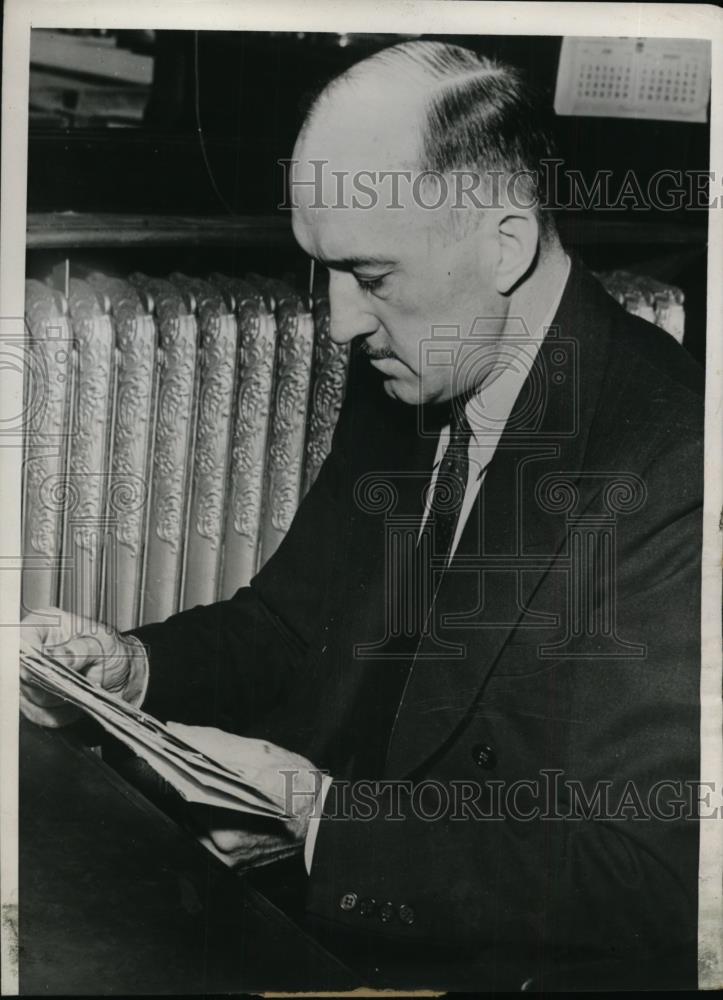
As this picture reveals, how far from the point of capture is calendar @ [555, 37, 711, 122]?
5.36 feet

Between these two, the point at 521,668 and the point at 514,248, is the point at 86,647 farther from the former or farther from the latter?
the point at 514,248

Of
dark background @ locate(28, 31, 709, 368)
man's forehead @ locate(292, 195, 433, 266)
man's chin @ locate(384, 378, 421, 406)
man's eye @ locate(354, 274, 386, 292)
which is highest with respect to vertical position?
dark background @ locate(28, 31, 709, 368)

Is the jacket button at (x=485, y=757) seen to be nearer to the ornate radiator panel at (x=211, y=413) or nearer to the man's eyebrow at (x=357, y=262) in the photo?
the ornate radiator panel at (x=211, y=413)

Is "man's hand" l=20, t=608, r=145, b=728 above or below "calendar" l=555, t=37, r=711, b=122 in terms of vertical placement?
below

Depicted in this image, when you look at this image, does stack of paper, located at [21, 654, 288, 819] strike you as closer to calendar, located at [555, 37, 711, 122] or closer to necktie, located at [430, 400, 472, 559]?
necktie, located at [430, 400, 472, 559]

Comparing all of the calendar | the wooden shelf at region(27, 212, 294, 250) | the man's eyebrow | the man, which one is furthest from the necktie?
the calendar

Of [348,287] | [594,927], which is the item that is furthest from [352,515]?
[594,927]

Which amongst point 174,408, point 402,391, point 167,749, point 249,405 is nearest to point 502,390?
point 402,391

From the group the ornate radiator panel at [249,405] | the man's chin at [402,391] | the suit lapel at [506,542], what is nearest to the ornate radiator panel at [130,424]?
the ornate radiator panel at [249,405]

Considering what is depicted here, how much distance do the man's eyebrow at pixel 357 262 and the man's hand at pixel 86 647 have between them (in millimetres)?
637

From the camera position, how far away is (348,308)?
5.32ft

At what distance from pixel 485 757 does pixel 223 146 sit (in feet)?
3.25

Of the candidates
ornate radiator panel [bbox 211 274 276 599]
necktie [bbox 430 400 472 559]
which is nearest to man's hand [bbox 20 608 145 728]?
ornate radiator panel [bbox 211 274 276 599]

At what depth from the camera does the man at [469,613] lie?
5.29 ft
